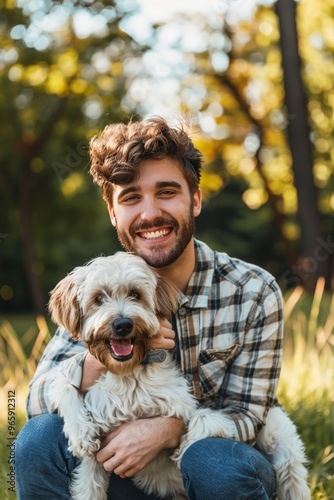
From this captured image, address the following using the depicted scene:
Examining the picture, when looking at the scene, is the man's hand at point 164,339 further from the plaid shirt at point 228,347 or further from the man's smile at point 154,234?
the man's smile at point 154,234

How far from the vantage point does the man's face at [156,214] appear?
3.36 m

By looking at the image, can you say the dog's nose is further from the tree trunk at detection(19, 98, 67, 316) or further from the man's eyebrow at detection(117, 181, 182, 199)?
the tree trunk at detection(19, 98, 67, 316)

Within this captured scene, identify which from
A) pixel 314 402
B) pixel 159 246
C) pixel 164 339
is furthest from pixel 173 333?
pixel 314 402

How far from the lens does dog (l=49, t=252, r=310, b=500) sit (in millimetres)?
3033

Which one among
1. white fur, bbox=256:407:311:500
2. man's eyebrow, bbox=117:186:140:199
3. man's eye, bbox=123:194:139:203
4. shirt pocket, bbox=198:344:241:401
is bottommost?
white fur, bbox=256:407:311:500

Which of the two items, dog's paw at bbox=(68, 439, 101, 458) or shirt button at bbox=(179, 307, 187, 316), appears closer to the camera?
dog's paw at bbox=(68, 439, 101, 458)

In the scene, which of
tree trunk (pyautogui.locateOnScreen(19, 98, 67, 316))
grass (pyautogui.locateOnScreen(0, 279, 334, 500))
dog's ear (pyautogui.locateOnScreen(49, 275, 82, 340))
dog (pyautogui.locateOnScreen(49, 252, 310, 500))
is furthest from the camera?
tree trunk (pyautogui.locateOnScreen(19, 98, 67, 316))

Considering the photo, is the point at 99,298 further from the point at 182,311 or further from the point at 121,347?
the point at 182,311

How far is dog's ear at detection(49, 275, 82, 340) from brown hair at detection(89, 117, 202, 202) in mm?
595

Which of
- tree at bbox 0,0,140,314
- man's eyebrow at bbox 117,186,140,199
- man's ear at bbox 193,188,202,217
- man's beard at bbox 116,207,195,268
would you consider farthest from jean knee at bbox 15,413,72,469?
tree at bbox 0,0,140,314

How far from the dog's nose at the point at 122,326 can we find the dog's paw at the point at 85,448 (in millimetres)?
558

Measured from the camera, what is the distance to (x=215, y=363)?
3.36 meters

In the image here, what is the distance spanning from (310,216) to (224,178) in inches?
274

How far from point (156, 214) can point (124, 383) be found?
84cm
